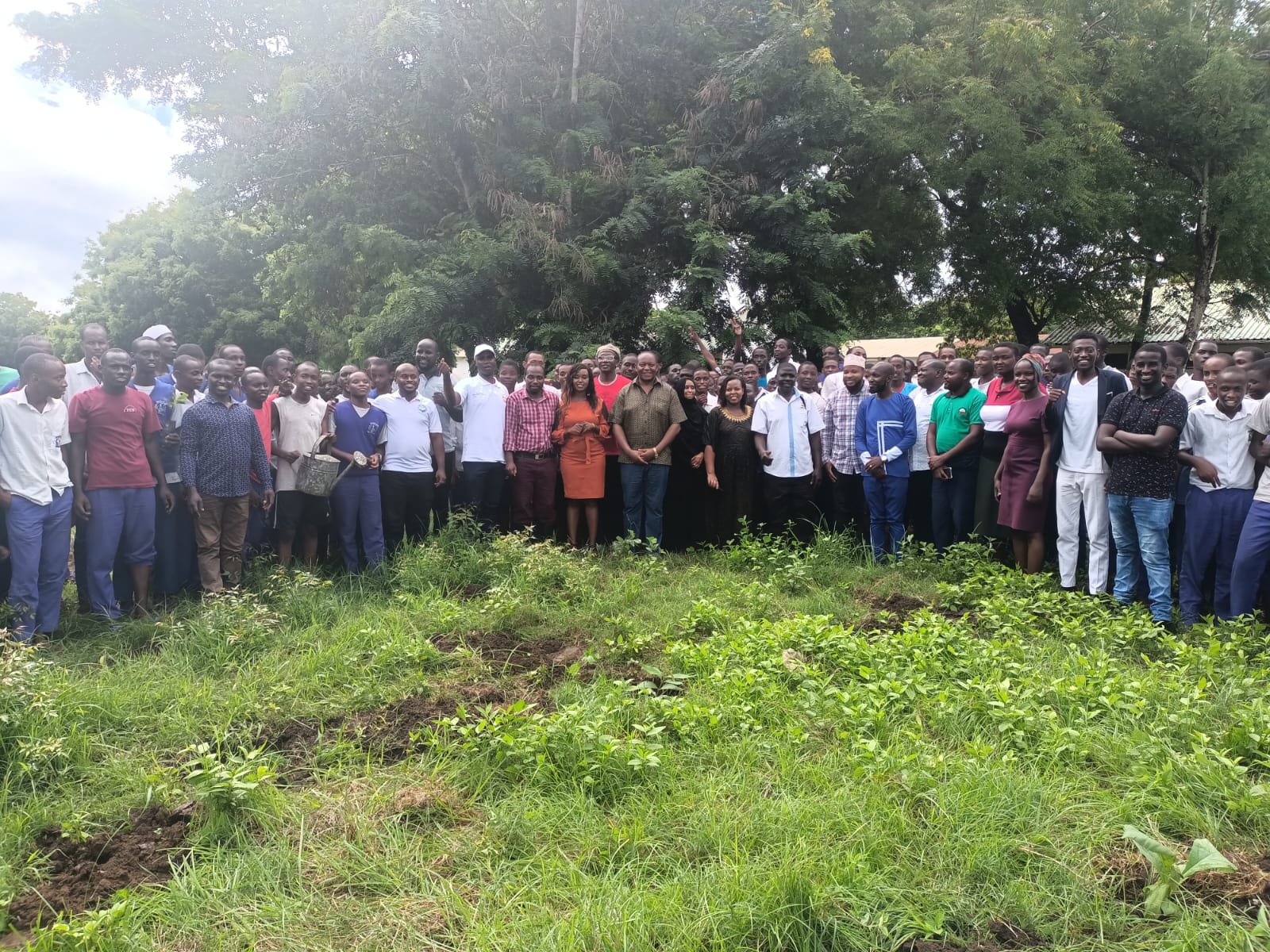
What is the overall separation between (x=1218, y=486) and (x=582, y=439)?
4645 mm

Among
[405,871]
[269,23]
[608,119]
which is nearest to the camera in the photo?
[405,871]

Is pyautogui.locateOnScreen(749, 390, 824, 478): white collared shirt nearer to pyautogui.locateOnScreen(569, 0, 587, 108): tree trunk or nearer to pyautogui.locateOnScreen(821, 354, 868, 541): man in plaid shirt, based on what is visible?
pyautogui.locateOnScreen(821, 354, 868, 541): man in plaid shirt

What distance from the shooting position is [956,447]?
6648 mm

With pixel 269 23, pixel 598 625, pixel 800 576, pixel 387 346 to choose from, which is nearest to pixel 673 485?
pixel 800 576

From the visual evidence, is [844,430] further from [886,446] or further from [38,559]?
[38,559]

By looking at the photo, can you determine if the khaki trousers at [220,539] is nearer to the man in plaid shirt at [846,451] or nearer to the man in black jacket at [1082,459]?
the man in plaid shirt at [846,451]

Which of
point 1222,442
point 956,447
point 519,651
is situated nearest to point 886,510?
point 956,447

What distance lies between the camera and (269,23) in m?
17.1

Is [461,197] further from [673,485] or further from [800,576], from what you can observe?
[800,576]

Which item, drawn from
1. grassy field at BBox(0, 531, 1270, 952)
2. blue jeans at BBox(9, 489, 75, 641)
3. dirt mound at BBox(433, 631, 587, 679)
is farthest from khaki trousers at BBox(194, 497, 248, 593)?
dirt mound at BBox(433, 631, 587, 679)

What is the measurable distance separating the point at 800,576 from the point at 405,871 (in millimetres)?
4101

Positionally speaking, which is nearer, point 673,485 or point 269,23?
point 673,485

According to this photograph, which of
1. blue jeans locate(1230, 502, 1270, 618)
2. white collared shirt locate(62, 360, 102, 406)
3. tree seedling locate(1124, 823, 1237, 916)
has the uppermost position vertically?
white collared shirt locate(62, 360, 102, 406)

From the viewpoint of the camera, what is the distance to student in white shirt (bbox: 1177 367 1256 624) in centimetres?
516
